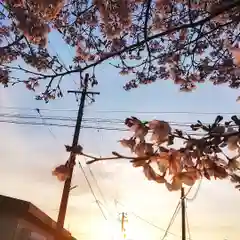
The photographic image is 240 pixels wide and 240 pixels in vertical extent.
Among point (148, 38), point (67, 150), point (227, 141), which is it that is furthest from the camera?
point (148, 38)

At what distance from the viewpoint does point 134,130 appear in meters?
2.52

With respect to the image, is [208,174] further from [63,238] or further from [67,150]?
Result: [63,238]

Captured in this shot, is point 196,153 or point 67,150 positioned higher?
point 67,150

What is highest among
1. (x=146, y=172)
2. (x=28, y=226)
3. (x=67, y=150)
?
(x=28, y=226)

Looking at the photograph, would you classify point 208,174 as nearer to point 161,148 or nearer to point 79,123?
point 161,148

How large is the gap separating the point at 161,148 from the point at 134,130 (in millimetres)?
242

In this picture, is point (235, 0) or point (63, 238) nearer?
point (235, 0)

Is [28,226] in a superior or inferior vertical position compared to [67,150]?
superior

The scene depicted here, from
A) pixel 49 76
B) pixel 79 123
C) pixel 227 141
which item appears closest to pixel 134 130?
pixel 227 141

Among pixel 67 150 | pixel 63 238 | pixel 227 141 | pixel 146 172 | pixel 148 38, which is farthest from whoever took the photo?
pixel 63 238

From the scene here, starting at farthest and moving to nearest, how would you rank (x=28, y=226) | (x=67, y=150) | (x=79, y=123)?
(x=79, y=123), (x=28, y=226), (x=67, y=150)

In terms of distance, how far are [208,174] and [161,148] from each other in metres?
0.40

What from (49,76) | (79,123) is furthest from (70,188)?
(49,76)

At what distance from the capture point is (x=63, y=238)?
43.1ft
